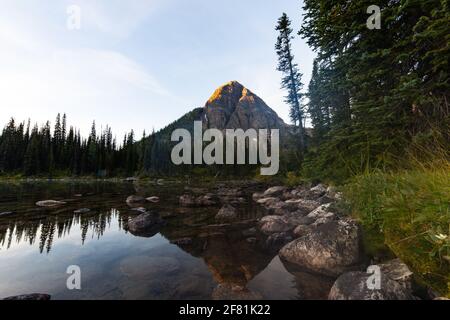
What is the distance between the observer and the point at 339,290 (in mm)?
3166

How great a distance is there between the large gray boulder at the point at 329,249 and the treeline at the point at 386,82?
1685 millimetres

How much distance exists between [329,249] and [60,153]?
82.4 m

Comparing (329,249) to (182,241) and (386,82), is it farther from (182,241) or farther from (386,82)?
(386,82)

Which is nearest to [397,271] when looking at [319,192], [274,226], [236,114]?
[274,226]

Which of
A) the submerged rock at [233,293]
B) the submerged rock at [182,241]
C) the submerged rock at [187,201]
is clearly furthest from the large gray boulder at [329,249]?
the submerged rock at [187,201]

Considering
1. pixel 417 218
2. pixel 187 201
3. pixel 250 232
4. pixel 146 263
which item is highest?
pixel 417 218

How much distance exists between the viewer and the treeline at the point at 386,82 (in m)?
4.39

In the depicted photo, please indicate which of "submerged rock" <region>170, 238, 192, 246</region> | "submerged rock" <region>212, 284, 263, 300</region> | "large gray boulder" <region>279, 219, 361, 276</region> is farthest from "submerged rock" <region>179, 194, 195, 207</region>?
"submerged rock" <region>212, 284, 263, 300</region>

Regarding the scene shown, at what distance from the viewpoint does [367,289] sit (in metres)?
2.93

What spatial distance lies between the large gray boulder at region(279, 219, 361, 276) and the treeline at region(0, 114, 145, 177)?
250 feet

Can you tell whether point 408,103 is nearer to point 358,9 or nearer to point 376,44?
point 376,44

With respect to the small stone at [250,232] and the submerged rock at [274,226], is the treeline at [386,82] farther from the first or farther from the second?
the small stone at [250,232]

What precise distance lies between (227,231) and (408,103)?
6.40 m
